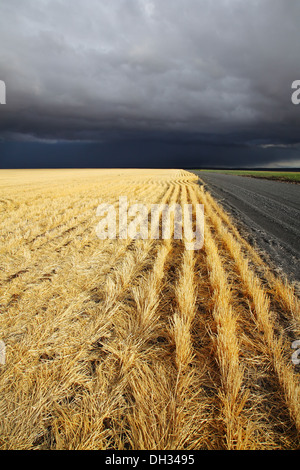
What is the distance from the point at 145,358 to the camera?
254 centimetres

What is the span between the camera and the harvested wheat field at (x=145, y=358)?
179cm

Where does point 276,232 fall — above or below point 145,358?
above

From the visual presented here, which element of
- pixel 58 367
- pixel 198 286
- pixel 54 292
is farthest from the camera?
pixel 198 286

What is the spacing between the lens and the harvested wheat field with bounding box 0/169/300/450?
1.79 meters

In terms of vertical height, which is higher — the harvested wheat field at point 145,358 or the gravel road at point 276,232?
the gravel road at point 276,232

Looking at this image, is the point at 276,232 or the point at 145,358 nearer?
the point at 145,358

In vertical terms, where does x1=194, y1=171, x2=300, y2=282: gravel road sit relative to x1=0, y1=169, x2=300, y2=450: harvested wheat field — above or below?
above

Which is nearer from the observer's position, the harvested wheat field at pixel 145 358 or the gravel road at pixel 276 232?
the harvested wheat field at pixel 145 358

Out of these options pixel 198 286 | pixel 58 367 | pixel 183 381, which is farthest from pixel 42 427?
pixel 198 286

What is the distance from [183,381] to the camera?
7.15 ft

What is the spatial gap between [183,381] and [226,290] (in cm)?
209

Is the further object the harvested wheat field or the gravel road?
the gravel road

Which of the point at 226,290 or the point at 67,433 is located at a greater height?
the point at 226,290
